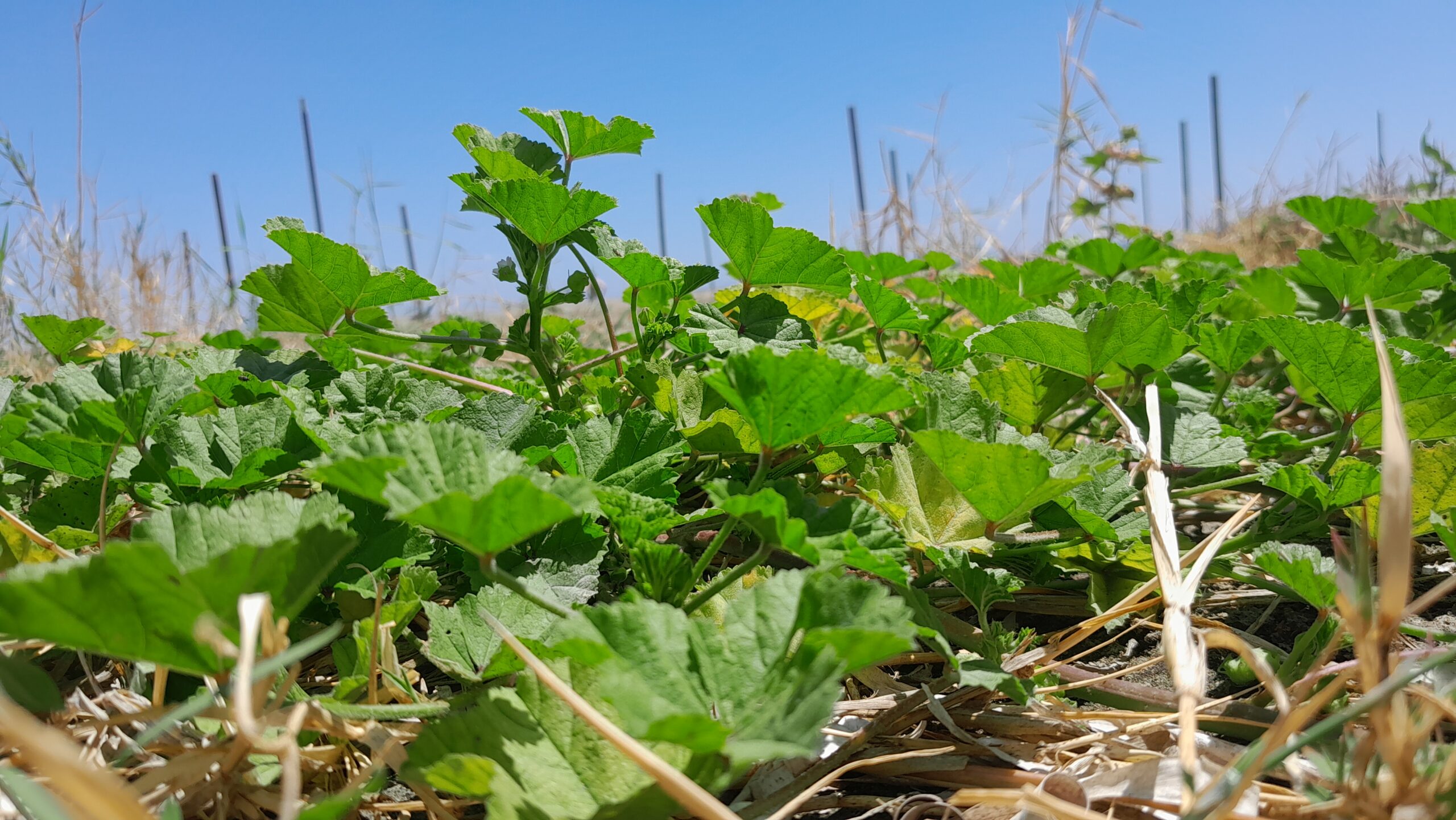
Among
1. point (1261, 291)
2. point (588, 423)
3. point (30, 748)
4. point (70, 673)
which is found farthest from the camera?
point (1261, 291)

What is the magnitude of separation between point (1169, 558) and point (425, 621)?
0.92 m

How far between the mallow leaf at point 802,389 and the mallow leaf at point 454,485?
0.23 meters

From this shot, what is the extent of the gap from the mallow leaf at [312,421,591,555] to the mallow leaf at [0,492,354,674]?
0.17ft

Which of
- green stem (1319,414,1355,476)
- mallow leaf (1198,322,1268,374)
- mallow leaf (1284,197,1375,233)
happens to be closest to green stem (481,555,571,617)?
green stem (1319,414,1355,476)

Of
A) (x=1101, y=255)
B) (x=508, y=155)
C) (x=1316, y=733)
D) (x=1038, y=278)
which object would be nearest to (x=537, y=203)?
(x=508, y=155)

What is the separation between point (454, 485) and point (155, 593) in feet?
0.79

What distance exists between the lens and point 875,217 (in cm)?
417

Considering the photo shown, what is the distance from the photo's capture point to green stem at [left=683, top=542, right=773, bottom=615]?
849mm

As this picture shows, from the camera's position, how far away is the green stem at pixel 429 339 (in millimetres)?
1288

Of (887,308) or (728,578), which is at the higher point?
(887,308)

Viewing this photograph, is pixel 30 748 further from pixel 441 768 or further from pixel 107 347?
pixel 107 347

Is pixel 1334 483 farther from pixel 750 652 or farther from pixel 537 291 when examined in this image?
pixel 537 291

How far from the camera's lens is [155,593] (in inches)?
25.7

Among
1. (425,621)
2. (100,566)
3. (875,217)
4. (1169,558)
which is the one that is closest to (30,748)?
(100,566)
